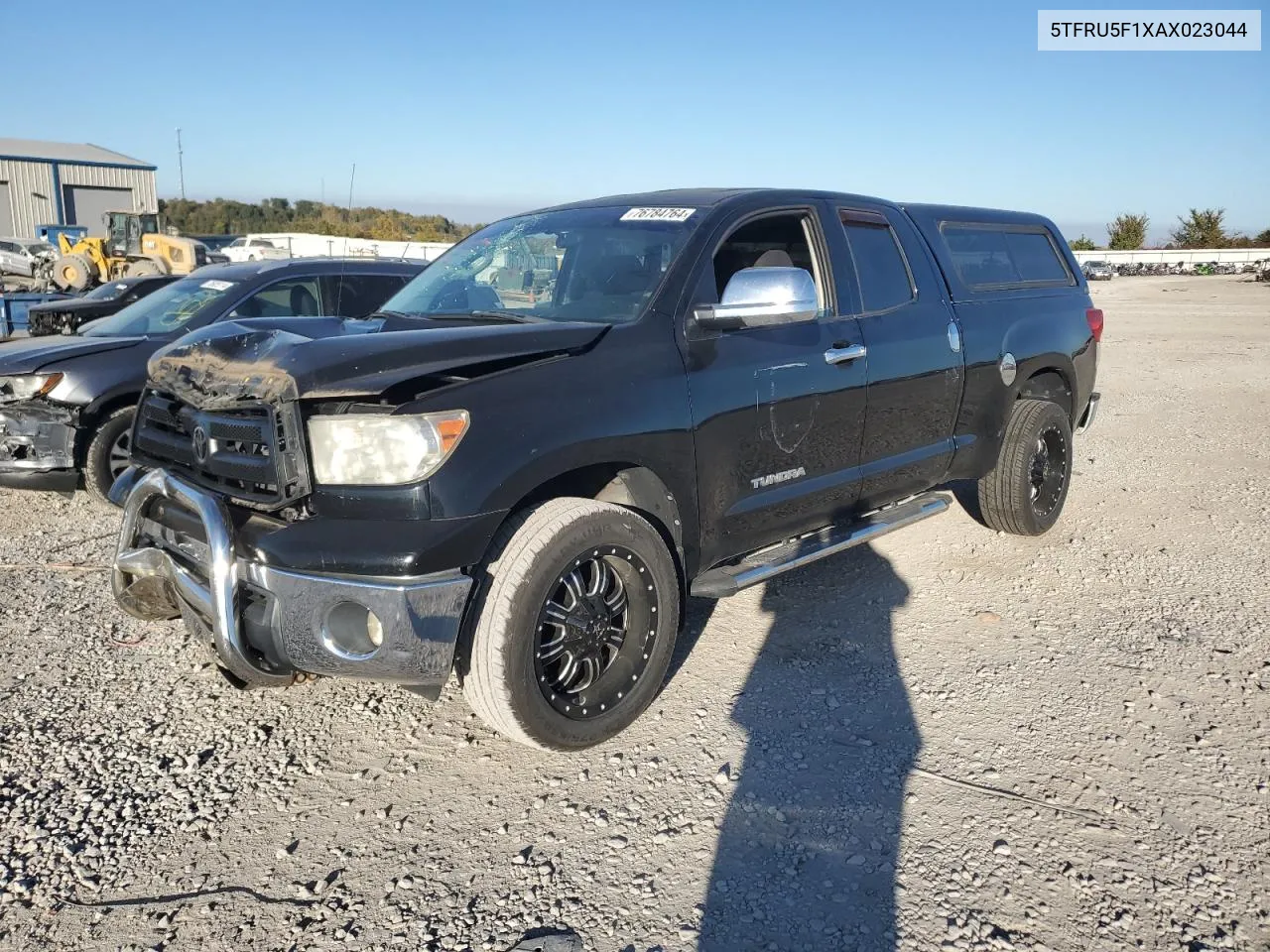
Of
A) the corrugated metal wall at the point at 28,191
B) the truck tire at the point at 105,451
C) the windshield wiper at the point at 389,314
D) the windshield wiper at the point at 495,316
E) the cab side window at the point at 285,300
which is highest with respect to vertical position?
the corrugated metal wall at the point at 28,191

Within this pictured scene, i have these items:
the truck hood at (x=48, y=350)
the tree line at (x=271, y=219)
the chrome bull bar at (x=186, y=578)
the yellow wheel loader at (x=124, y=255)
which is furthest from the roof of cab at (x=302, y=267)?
the tree line at (x=271, y=219)

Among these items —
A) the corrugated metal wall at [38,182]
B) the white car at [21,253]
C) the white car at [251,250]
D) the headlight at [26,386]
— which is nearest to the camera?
the headlight at [26,386]

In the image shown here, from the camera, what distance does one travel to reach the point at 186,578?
10.2 feet

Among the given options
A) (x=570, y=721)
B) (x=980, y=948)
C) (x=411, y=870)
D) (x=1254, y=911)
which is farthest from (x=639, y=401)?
(x=1254, y=911)

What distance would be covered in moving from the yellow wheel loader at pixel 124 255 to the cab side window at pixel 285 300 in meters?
12.1

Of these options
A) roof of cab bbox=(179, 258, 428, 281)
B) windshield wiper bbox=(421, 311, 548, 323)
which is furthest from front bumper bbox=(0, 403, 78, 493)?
windshield wiper bbox=(421, 311, 548, 323)

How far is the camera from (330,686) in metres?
3.78

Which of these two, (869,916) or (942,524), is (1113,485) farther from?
(869,916)

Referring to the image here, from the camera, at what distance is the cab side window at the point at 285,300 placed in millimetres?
6945

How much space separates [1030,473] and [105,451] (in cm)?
573

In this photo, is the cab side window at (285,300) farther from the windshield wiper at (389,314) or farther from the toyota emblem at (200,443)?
the toyota emblem at (200,443)

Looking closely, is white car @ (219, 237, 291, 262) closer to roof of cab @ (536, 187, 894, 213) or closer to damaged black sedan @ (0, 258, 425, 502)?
damaged black sedan @ (0, 258, 425, 502)

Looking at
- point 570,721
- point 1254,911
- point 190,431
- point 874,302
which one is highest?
point 874,302

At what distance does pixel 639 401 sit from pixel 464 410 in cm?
70
